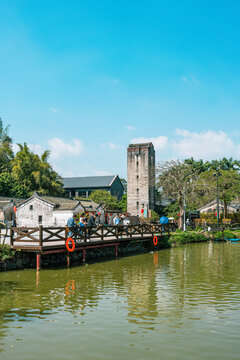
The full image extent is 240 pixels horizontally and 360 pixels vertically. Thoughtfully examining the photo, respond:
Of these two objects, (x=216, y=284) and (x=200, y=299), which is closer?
(x=200, y=299)

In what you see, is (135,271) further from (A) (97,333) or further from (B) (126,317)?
(A) (97,333)

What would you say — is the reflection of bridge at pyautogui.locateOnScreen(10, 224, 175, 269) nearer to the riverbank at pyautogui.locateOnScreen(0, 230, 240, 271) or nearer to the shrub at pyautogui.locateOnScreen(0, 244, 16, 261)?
the shrub at pyautogui.locateOnScreen(0, 244, 16, 261)

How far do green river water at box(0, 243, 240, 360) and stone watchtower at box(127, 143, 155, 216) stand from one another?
157ft

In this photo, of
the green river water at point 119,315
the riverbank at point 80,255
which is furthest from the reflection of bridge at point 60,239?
the green river water at point 119,315

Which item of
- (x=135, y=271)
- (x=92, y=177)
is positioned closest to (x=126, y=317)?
(x=135, y=271)

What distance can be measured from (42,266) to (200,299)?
9265 mm

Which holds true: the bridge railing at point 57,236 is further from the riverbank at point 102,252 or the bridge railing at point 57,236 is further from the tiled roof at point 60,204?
the tiled roof at point 60,204

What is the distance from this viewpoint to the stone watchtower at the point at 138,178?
63.7 m

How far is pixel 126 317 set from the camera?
29.3 feet

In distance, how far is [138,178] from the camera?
212ft

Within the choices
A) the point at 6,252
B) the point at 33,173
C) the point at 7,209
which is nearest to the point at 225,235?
the point at 6,252

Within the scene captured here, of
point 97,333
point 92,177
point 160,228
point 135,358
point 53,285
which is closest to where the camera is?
→ point 135,358

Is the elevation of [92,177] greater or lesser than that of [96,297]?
greater

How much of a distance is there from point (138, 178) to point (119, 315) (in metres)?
55.7
